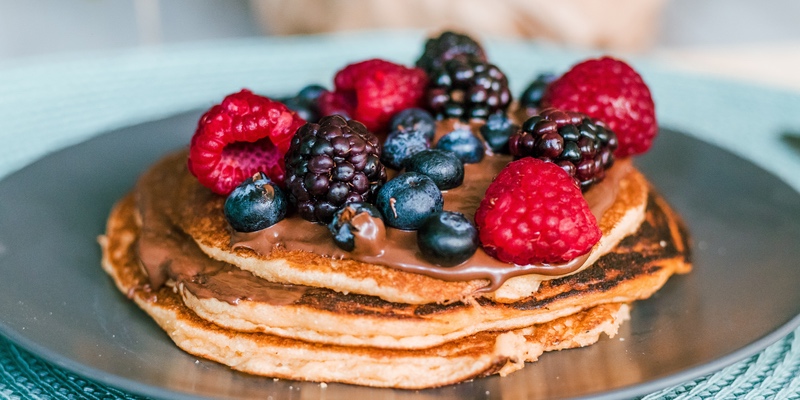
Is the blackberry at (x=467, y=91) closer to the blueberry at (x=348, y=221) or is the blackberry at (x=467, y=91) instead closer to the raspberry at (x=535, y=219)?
the raspberry at (x=535, y=219)

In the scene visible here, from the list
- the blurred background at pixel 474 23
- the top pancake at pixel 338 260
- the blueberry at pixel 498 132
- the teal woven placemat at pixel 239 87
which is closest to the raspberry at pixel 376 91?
the blueberry at pixel 498 132

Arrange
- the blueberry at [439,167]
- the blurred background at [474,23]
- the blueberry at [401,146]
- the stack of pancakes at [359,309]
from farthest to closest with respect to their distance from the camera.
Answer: the blurred background at [474,23], the blueberry at [401,146], the blueberry at [439,167], the stack of pancakes at [359,309]

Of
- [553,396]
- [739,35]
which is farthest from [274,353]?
[739,35]

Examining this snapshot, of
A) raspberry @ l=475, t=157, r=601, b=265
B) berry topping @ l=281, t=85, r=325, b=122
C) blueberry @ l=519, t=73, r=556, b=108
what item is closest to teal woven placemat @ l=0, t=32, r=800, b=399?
blueberry @ l=519, t=73, r=556, b=108

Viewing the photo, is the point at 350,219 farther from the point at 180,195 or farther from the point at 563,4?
the point at 563,4

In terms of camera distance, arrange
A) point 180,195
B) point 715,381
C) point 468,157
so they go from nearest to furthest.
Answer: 1. point 715,381
2. point 468,157
3. point 180,195

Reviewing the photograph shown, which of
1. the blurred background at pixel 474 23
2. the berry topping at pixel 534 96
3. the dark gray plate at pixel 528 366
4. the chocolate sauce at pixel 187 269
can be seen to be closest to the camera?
the dark gray plate at pixel 528 366
